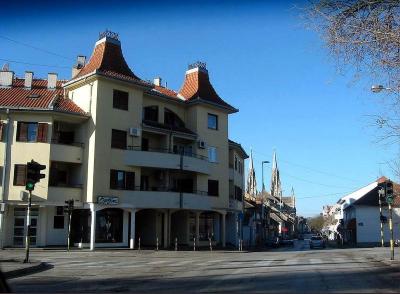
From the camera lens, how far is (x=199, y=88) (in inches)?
1992

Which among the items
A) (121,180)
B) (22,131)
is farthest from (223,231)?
(22,131)

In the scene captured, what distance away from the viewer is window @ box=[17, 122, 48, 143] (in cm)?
3803

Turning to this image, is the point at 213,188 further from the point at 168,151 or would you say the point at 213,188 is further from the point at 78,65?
the point at 78,65

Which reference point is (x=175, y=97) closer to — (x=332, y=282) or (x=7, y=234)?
(x=7, y=234)

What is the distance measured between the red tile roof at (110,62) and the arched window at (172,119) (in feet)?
16.4

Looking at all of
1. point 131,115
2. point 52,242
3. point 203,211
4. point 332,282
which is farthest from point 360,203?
point 332,282

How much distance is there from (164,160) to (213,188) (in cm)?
787

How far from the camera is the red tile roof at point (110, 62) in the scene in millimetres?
41906

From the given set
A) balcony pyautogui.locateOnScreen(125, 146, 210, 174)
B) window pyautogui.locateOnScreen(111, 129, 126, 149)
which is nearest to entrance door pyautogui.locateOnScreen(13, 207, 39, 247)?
window pyautogui.locateOnScreen(111, 129, 126, 149)

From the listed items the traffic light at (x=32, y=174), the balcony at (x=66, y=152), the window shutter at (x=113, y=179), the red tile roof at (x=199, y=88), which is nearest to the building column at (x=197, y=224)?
the window shutter at (x=113, y=179)

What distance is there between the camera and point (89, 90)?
40812 mm

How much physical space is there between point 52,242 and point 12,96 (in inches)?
456

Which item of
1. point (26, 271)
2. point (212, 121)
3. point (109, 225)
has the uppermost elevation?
point (212, 121)

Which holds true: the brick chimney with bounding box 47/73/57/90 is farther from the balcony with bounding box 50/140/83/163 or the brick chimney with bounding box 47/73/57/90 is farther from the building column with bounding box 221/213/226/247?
the building column with bounding box 221/213/226/247
